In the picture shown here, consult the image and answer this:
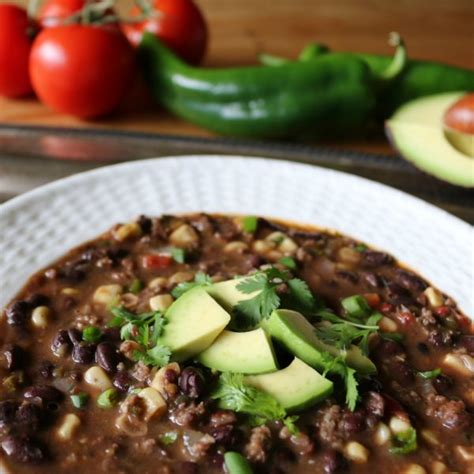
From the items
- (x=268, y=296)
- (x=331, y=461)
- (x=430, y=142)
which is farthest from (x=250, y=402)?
(x=430, y=142)

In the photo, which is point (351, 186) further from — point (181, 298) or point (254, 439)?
point (254, 439)

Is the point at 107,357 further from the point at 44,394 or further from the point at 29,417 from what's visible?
the point at 29,417

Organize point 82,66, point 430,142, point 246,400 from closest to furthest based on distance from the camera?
point 246,400 → point 430,142 → point 82,66

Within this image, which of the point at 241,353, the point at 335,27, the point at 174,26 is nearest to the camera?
the point at 241,353

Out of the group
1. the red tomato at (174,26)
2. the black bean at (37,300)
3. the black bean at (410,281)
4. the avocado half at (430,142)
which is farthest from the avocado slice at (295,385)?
the red tomato at (174,26)

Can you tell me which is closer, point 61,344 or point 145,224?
point 61,344

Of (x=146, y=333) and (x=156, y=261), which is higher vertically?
(x=146, y=333)

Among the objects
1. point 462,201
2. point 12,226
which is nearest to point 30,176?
point 12,226

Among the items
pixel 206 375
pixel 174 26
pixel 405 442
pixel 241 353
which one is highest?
pixel 174 26
